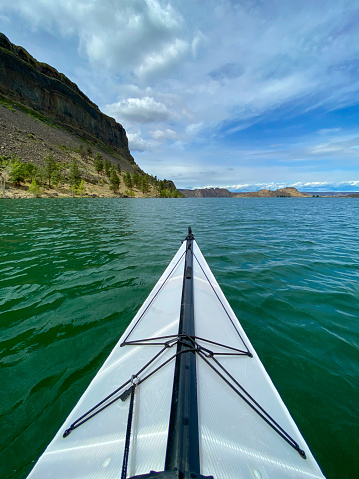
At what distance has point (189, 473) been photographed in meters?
1.40

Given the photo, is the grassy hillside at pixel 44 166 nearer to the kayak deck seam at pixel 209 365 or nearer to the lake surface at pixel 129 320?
the lake surface at pixel 129 320

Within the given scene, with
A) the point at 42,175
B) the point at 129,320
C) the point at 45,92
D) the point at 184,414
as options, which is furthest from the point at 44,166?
the point at 45,92

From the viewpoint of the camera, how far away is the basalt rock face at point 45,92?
122000mm

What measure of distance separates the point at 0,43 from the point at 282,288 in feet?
687

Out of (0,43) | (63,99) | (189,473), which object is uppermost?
(0,43)

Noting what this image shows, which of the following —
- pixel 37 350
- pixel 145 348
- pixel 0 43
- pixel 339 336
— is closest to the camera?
pixel 145 348

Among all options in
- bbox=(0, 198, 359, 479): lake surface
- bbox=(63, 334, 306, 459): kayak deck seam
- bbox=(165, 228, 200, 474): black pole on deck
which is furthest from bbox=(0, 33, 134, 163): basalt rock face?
bbox=(165, 228, 200, 474): black pole on deck

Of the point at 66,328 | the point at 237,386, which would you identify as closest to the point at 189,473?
the point at 237,386

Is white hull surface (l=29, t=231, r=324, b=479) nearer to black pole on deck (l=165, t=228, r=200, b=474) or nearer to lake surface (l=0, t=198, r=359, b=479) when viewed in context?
black pole on deck (l=165, t=228, r=200, b=474)

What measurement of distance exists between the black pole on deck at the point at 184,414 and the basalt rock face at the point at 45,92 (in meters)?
173

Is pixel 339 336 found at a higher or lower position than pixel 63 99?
lower

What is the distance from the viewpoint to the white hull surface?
1650mm

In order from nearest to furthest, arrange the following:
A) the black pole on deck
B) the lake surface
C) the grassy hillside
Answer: the black pole on deck
the lake surface
the grassy hillside

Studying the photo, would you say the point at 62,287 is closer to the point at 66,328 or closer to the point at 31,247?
the point at 66,328
